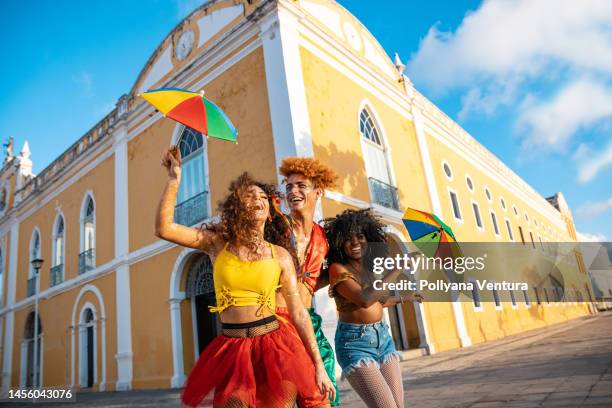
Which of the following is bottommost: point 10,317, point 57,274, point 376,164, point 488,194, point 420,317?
point 420,317

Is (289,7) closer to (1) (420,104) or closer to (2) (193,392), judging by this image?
(1) (420,104)

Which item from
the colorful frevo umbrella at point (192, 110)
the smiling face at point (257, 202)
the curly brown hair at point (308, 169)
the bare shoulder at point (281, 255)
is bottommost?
the bare shoulder at point (281, 255)

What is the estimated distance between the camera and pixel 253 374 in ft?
6.10

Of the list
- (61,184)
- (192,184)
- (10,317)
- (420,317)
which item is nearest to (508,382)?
(420,317)

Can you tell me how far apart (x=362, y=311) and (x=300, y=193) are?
87cm

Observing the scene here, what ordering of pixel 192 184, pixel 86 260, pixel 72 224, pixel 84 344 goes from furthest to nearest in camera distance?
1. pixel 72 224
2. pixel 86 260
3. pixel 84 344
4. pixel 192 184

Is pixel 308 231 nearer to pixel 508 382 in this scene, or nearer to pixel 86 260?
pixel 508 382

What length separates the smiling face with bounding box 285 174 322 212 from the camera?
297 cm

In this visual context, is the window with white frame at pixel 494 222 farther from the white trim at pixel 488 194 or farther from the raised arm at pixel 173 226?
Answer: the raised arm at pixel 173 226

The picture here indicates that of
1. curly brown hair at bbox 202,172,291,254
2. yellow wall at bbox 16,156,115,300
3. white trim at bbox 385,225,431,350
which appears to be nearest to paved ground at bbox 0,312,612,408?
white trim at bbox 385,225,431,350

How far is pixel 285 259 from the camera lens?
7.27 feet

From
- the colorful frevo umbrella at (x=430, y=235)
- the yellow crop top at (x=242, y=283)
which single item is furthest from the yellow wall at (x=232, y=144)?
the yellow crop top at (x=242, y=283)

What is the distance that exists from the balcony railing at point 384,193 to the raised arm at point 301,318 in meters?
8.54

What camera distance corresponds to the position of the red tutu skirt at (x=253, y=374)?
5.96ft
